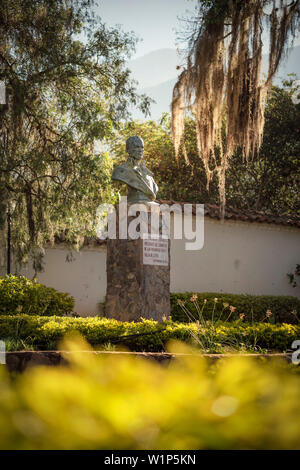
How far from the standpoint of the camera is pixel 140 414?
2.67ft

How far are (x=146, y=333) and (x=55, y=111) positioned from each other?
19.3 feet

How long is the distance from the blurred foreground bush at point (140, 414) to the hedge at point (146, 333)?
4.16 metres

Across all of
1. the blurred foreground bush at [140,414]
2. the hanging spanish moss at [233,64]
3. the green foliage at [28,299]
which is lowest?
the green foliage at [28,299]

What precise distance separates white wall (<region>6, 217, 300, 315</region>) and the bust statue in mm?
4343

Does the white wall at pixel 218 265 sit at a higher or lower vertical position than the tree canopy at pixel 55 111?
lower

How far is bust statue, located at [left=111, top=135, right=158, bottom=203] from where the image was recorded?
25.9ft

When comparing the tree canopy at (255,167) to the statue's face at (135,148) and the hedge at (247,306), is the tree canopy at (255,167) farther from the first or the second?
the statue's face at (135,148)

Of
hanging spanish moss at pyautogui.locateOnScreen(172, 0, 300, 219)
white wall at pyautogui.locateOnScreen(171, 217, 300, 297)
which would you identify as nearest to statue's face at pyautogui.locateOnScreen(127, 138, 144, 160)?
hanging spanish moss at pyautogui.locateOnScreen(172, 0, 300, 219)

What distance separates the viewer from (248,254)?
549 inches

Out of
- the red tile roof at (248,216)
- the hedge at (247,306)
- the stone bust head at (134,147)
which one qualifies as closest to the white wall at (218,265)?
the red tile roof at (248,216)

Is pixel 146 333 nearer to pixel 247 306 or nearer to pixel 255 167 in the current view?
pixel 247 306

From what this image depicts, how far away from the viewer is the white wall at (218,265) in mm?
11836

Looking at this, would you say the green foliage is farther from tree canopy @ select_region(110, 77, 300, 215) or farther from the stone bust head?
tree canopy @ select_region(110, 77, 300, 215)
